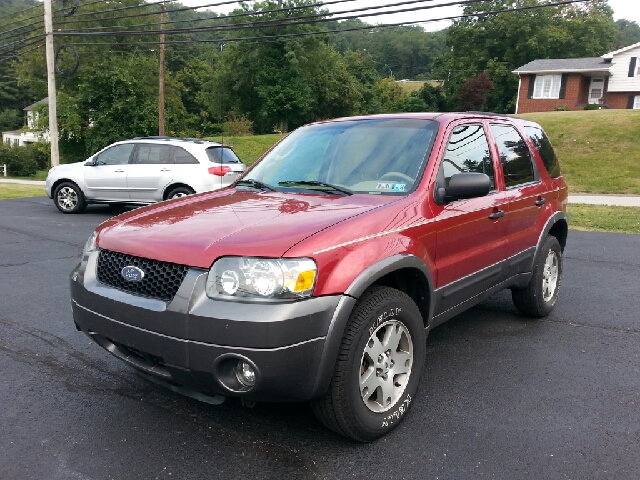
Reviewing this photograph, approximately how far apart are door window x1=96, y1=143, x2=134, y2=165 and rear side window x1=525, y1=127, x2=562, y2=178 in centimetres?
918

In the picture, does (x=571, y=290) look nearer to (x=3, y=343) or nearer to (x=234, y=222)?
(x=234, y=222)

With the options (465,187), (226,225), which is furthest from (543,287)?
(226,225)

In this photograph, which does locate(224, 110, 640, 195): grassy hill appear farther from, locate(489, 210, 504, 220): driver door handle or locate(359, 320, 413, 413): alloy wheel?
locate(359, 320, 413, 413): alloy wheel

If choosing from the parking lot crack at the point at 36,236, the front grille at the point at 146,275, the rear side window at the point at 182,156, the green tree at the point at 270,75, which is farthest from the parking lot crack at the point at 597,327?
the green tree at the point at 270,75

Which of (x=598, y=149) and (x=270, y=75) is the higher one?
(x=270, y=75)

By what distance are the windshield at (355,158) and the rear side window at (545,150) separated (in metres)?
1.67

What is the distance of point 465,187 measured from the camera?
3.50 m

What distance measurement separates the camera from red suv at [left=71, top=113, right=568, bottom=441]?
2.71 m

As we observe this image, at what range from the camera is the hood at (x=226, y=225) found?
280 centimetres

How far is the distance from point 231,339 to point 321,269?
54 cm

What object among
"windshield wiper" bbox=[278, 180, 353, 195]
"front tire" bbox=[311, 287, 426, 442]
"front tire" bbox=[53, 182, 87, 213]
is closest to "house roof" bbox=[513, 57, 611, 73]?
"front tire" bbox=[53, 182, 87, 213]

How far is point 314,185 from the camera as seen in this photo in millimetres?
3889

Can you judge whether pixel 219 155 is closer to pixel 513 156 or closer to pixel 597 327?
pixel 513 156

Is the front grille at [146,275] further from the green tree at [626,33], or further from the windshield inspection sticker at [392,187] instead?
the green tree at [626,33]
